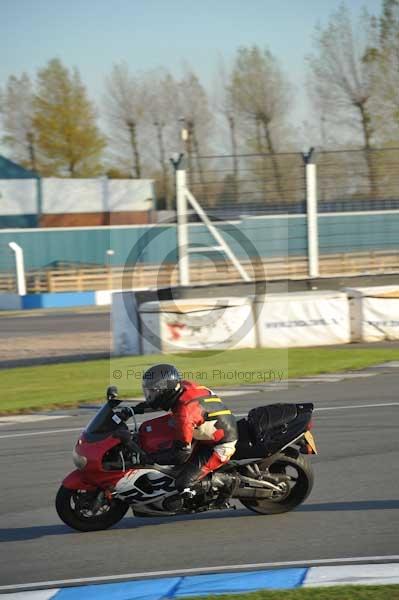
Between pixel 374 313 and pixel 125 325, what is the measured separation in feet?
17.7

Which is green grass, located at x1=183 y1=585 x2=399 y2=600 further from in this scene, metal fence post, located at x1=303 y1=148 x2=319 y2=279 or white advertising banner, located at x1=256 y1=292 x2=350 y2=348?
metal fence post, located at x1=303 y1=148 x2=319 y2=279

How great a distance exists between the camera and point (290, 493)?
7613mm

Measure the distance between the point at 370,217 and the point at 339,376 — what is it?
824cm

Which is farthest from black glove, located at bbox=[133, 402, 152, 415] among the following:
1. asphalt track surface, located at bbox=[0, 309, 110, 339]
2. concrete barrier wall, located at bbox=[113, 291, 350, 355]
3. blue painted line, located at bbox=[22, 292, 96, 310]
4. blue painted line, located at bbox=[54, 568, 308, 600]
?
blue painted line, located at bbox=[22, 292, 96, 310]

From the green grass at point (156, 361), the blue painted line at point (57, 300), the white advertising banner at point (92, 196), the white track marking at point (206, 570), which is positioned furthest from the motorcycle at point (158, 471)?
the white advertising banner at point (92, 196)

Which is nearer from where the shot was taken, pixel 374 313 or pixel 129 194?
pixel 374 313

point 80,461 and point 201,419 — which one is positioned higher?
point 201,419

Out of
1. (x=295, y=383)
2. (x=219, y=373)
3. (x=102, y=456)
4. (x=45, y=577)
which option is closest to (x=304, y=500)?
(x=102, y=456)

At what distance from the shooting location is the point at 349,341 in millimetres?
20281

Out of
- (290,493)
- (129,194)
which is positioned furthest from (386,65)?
(290,493)

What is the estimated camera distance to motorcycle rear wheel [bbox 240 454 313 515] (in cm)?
756

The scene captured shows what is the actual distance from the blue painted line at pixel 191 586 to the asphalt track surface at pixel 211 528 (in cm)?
28

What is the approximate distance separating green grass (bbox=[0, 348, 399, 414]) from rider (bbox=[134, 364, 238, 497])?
7173 millimetres

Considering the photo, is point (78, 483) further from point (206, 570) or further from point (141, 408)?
point (206, 570)
